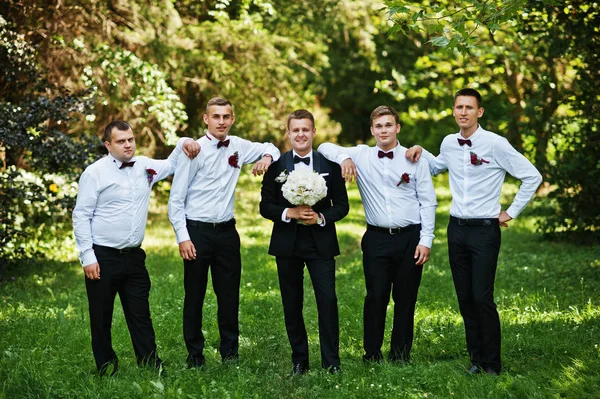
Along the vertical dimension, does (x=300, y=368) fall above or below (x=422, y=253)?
below

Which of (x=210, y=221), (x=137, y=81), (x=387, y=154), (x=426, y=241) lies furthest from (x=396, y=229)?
(x=137, y=81)

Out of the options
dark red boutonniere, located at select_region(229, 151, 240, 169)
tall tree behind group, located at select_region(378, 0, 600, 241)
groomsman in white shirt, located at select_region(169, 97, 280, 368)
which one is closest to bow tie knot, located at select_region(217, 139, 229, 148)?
groomsman in white shirt, located at select_region(169, 97, 280, 368)

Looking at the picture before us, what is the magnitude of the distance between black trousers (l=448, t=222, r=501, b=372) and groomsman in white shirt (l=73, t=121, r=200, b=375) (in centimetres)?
245

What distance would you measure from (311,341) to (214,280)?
1710 millimetres

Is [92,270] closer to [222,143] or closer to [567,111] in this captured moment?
[222,143]

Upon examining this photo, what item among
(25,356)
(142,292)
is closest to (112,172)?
(142,292)

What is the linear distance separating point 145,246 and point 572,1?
881 cm

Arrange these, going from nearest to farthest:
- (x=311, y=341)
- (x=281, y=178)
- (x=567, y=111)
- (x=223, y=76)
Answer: (x=281, y=178) → (x=311, y=341) → (x=567, y=111) → (x=223, y=76)

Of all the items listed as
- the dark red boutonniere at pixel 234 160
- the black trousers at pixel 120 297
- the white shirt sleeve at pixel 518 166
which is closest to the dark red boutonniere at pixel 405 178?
the white shirt sleeve at pixel 518 166

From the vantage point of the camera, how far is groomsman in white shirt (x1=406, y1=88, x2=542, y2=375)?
6457 millimetres

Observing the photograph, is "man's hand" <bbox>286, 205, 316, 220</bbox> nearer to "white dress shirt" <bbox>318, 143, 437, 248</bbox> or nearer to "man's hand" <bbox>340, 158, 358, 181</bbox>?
"man's hand" <bbox>340, 158, 358, 181</bbox>

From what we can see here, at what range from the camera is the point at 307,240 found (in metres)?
6.55

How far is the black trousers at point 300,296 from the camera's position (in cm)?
655

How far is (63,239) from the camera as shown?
46.8 ft
